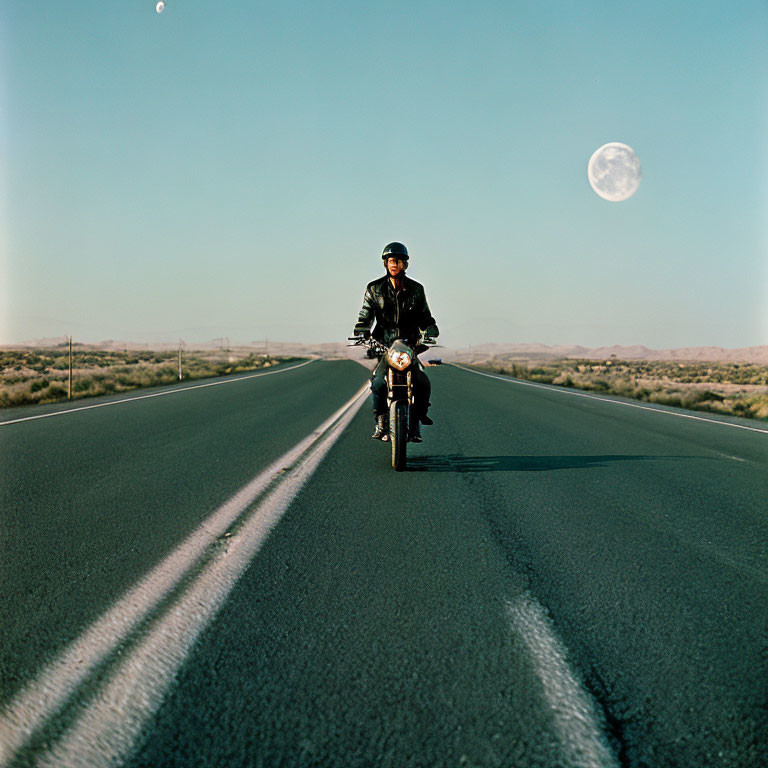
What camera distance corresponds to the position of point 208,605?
2.95 m

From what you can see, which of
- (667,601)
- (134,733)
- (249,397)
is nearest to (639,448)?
(667,601)

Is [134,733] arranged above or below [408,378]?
below

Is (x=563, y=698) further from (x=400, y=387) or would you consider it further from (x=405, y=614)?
(x=400, y=387)

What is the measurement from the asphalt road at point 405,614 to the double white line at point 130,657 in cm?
1

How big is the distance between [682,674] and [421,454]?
208 inches

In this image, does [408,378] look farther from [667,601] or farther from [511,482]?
[667,601]

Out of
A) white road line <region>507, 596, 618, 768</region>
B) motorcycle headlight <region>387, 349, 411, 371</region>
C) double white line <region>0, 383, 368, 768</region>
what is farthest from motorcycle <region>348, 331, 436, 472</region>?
white road line <region>507, 596, 618, 768</region>

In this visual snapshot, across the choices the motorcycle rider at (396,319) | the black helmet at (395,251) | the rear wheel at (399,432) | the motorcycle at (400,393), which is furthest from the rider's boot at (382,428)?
the black helmet at (395,251)

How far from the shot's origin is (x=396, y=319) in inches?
282

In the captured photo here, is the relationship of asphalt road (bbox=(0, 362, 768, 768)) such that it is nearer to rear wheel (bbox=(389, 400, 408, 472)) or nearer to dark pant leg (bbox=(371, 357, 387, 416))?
rear wheel (bbox=(389, 400, 408, 472))

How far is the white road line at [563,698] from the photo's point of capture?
1.88m

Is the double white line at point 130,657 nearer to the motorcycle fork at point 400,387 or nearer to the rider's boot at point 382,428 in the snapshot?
the motorcycle fork at point 400,387

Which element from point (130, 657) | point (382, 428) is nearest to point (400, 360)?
point (382, 428)

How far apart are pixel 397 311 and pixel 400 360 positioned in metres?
0.84
